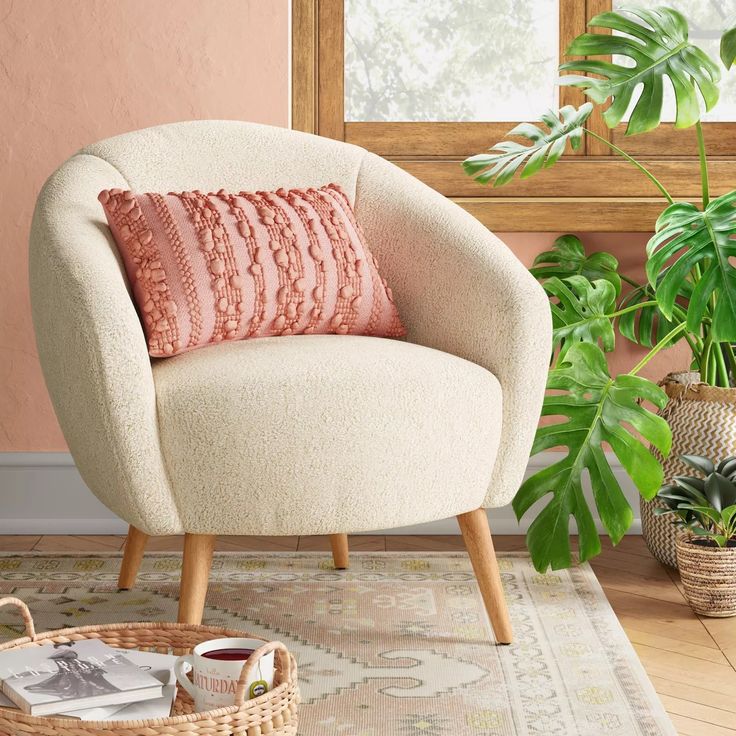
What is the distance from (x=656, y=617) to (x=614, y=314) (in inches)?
24.2

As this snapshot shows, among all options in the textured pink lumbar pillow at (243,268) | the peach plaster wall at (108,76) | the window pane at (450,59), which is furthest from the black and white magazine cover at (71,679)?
the window pane at (450,59)

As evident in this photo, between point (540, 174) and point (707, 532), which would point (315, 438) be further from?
point (540, 174)

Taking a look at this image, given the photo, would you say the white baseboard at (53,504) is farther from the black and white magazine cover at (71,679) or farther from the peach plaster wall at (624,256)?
the black and white magazine cover at (71,679)

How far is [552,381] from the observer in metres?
1.83

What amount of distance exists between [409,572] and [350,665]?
486mm

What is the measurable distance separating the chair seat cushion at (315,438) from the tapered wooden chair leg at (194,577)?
0.03 meters

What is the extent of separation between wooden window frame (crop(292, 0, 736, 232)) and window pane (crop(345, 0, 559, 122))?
0.05 metres

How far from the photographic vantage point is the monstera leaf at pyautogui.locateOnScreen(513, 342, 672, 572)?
1.70 meters

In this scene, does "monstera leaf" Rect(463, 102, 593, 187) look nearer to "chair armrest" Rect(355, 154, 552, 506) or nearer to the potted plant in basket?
"chair armrest" Rect(355, 154, 552, 506)

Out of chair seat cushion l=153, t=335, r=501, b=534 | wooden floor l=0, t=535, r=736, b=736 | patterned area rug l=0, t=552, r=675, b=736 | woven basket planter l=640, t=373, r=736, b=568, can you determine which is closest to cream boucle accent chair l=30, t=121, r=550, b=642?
chair seat cushion l=153, t=335, r=501, b=534

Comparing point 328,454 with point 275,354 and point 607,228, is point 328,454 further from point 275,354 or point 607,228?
point 607,228

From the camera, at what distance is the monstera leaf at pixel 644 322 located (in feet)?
7.25

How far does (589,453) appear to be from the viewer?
1752 millimetres

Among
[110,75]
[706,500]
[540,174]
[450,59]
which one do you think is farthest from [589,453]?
[110,75]
